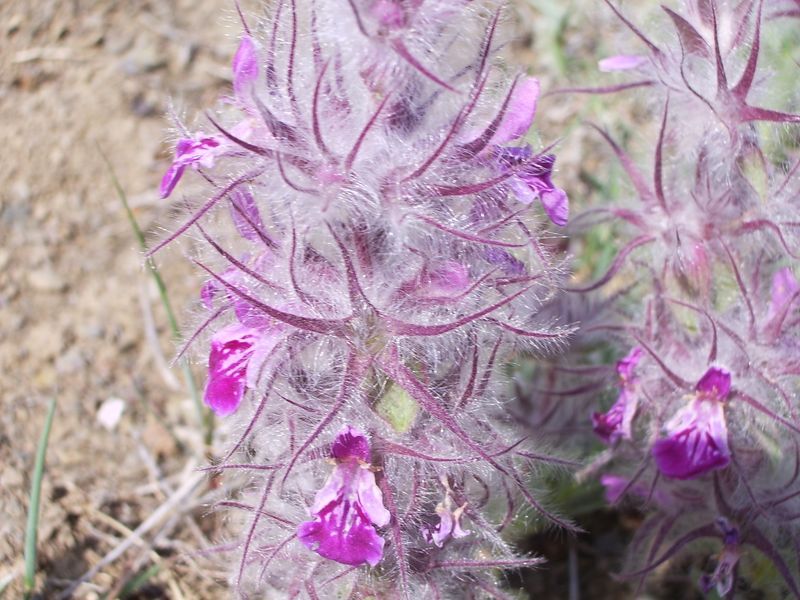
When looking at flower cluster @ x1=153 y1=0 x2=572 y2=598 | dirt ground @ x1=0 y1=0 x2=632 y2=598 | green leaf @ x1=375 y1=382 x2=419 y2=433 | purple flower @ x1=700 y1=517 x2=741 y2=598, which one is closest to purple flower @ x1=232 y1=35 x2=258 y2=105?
flower cluster @ x1=153 y1=0 x2=572 y2=598

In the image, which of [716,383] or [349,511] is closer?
[349,511]

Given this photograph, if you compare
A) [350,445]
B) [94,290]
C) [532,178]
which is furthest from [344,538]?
[94,290]

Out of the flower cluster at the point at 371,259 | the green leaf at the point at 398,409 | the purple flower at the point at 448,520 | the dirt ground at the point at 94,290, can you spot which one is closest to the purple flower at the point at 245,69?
the flower cluster at the point at 371,259

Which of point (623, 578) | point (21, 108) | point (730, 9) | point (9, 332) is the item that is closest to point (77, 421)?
point (9, 332)

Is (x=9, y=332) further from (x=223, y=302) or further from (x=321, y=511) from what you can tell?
(x=321, y=511)

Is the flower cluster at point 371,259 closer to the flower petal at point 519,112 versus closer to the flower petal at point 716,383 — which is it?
the flower petal at point 519,112

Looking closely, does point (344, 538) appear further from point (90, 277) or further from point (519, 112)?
point (90, 277)

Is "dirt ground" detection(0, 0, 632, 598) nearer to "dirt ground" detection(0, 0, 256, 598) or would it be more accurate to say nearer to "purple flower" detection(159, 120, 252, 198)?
"dirt ground" detection(0, 0, 256, 598)
